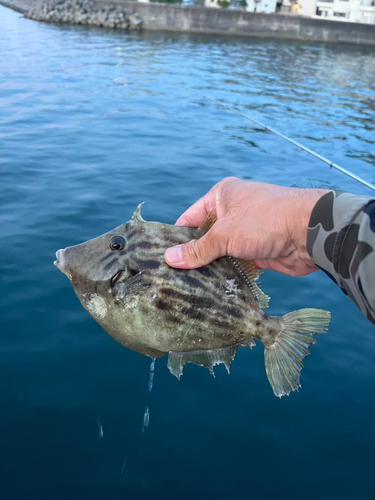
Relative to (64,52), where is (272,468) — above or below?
below

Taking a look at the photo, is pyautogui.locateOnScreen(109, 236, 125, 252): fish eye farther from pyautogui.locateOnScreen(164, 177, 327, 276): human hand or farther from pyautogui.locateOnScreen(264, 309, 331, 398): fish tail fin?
pyautogui.locateOnScreen(264, 309, 331, 398): fish tail fin

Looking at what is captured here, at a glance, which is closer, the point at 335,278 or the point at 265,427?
the point at 335,278

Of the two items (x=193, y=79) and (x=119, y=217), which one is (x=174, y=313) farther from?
(x=193, y=79)

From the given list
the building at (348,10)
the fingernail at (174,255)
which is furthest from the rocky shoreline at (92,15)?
the building at (348,10)

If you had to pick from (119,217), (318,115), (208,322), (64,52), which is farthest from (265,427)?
(64,52)

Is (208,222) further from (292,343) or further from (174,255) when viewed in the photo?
(292,343)

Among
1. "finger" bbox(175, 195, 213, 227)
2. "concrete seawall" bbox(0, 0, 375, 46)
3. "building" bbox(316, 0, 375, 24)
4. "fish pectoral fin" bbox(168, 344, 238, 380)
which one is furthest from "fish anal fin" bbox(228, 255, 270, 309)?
"building" bbox(316, 0, 375, 24)
